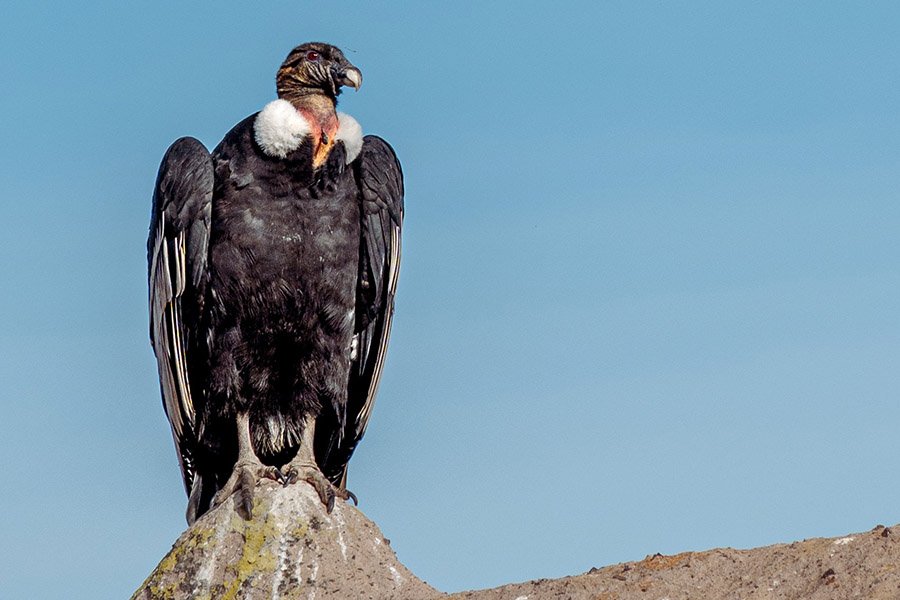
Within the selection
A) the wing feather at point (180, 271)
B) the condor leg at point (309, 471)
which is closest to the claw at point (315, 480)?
the condor leg at point (309, 471)

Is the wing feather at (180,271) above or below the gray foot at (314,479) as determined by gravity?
above

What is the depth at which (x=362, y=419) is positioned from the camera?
35.4ft

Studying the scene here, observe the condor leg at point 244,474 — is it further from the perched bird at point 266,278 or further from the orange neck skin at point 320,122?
the orange neck skin at point 320,122

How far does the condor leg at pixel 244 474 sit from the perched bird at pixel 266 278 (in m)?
0.03

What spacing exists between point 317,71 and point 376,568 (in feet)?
13.2

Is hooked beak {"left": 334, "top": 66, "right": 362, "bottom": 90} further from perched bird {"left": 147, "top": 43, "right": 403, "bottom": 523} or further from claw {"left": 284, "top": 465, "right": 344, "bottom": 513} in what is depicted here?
claw {"left": 284, "top": 465, "right": 344, "bottom": 513}

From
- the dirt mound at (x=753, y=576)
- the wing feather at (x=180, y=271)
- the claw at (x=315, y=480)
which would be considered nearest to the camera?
the dirt mound at (x=753, y=576)

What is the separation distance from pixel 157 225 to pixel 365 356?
1.73 m

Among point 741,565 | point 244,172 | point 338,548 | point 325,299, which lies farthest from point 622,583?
point 244,172

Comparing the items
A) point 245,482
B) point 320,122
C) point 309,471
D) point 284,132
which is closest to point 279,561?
point 245,482

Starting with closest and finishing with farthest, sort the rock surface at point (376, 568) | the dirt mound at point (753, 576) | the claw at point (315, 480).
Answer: the dirt mound at point (753, 576) → the rock surface at point (376, 568) → the claw at point (315, 480)

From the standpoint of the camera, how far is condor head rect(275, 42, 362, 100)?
35.0 feet

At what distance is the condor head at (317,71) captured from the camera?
1068 cm

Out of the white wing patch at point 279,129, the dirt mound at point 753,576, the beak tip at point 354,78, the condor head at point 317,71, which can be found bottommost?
the dirt mound at point 753,576
